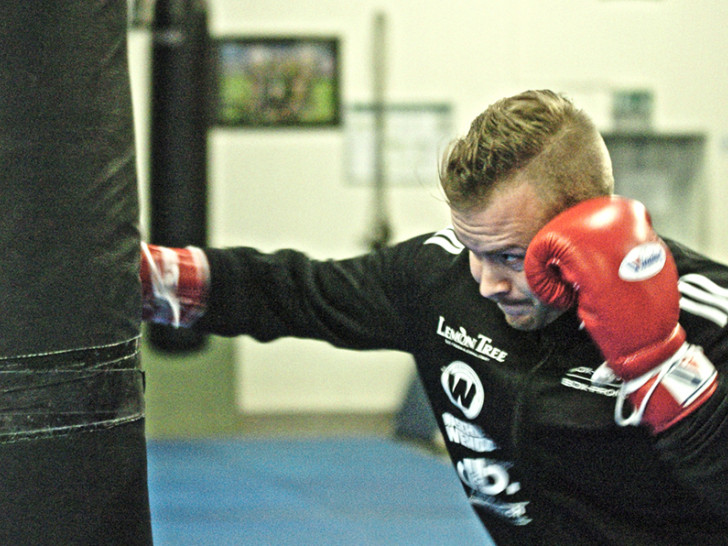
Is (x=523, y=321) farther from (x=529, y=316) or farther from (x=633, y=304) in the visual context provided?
(x=633, y=304)

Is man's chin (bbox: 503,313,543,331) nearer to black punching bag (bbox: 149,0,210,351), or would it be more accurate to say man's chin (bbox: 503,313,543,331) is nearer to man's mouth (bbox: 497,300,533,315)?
man's mouth (bbox: 497,300,533,315)

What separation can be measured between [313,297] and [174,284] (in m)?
0.27

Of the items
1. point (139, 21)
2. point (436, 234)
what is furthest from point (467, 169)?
point (139, 21)

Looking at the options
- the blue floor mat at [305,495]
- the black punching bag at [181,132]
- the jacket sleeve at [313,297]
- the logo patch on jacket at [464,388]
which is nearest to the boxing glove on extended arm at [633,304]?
the logo patch on jacket at [464,388]

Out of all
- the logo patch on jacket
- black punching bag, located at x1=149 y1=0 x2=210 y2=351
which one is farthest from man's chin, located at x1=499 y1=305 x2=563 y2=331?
black punching bag, located at x1=149 y1=0 x2=210 y2=351

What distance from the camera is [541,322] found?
1501 mm

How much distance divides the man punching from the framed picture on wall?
18.0 feet

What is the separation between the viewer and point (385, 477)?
434 centimetres

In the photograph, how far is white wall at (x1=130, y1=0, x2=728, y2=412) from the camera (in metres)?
7.00

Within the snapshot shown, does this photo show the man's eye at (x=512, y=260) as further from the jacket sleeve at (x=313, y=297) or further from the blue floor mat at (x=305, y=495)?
the blue floor mat at (x=305, y=495)

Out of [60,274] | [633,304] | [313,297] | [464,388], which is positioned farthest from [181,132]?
[633,304]

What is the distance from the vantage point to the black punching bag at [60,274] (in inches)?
42.5

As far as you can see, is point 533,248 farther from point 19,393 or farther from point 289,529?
point 289,529

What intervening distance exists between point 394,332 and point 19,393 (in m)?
0.82
